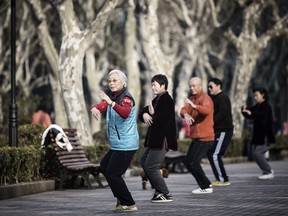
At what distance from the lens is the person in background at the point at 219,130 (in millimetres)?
17406

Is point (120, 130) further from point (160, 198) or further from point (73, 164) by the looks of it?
point (73, 164)

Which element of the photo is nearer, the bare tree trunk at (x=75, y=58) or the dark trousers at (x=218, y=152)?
the dark trousers at (x=218, y=152)

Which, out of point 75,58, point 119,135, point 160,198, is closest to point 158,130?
point 160,198

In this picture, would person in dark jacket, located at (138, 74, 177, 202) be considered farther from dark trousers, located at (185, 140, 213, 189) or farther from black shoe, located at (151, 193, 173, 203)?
dark trousers, located at (185, 140, 213, 189)

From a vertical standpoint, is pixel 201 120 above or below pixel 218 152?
above

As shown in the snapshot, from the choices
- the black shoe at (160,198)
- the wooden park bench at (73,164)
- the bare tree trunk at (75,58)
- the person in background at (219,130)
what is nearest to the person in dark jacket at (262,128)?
the person in background at (219,130)

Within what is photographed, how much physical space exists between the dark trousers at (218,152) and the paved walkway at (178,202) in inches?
15.6

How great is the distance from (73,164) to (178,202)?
4106 mm

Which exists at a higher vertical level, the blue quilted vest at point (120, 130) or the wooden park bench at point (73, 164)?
the blue quilted vest at point (120, 130)

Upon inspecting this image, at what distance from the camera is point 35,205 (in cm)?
1393

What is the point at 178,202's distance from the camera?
13867 millimetres

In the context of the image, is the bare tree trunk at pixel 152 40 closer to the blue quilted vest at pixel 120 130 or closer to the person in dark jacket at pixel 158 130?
the person in dark jacket at pixel 158 130

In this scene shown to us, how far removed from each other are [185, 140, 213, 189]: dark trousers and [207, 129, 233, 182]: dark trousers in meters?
1.80

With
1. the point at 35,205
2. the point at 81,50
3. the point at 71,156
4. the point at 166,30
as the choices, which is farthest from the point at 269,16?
the point at 35,205
